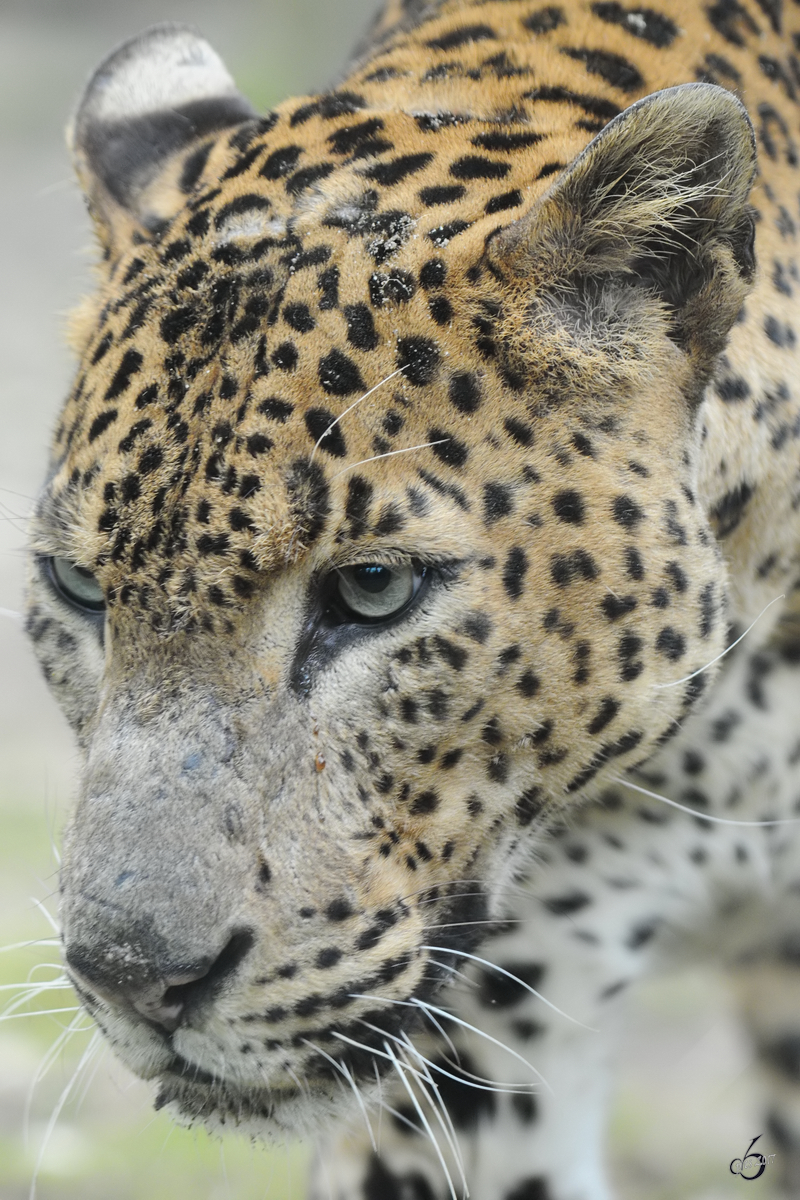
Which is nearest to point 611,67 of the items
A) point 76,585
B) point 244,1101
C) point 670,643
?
point 670,643

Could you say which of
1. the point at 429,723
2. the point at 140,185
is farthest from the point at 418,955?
the point at 140,185

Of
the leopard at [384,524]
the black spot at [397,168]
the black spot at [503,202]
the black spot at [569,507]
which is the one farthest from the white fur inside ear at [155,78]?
the black spot at [569,507]

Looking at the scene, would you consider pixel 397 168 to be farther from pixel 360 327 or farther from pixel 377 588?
pixel 377 588

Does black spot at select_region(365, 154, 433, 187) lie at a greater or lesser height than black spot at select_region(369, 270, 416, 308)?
greater

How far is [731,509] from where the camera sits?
364 cm

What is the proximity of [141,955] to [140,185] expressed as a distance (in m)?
2.07

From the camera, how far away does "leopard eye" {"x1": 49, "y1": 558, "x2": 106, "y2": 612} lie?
329 cm

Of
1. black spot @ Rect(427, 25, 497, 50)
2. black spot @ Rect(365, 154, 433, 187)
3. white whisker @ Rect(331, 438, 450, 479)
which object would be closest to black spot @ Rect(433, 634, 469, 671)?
white whisker @ Rect(331, 438, 450, 479)

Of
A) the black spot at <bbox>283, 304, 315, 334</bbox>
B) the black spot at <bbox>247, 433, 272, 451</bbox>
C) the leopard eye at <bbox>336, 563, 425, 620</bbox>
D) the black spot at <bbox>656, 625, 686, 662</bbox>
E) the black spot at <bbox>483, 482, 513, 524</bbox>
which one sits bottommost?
the black spot at <bbox>656, 625, 686, 662</bbox>

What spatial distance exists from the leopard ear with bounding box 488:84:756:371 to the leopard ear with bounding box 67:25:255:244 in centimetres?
104

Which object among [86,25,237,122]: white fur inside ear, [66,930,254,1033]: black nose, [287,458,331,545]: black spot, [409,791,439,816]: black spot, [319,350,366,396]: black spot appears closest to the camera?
[66,930,254,1033]: black nose

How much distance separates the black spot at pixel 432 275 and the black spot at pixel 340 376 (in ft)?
0.81

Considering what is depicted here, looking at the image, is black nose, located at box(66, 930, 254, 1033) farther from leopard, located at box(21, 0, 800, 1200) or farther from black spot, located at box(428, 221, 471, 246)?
black spot, located at box(428, 221, 471, 246)

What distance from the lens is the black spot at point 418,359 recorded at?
3043 millimetres
